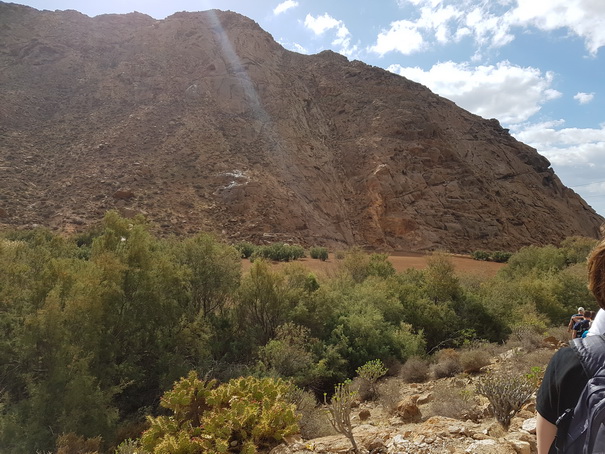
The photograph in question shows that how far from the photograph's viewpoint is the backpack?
1353 mm

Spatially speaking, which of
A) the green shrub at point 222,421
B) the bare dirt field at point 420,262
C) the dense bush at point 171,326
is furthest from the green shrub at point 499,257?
the green shrub at point 222,421

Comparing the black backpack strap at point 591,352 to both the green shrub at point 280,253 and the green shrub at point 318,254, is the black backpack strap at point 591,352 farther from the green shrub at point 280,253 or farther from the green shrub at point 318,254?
the green shrub at point 318,254

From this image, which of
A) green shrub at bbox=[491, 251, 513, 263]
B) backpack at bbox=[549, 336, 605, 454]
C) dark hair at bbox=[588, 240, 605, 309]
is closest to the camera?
backpack at bbox=[549, 336, 605, 454]

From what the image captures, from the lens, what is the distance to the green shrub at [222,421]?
444 centimetres

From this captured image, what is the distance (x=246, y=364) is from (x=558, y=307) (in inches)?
465

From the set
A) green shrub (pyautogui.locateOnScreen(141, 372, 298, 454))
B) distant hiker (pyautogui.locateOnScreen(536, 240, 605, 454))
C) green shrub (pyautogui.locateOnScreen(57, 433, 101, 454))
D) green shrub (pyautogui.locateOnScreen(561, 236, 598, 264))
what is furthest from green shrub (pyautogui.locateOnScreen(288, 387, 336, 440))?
green shrub (pyautogui.locateOnScreen(561, 236, 598, 264))

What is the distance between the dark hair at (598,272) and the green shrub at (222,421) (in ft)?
11.9

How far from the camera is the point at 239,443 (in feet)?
15.3

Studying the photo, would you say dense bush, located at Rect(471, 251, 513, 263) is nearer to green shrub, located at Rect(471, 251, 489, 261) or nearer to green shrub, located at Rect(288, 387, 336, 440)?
green shrub, located at Rect(471, 251, 489, 261)

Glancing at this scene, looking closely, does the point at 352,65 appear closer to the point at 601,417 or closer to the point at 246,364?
the point at 246,364

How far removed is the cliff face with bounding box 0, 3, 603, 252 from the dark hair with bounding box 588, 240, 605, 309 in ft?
85.3

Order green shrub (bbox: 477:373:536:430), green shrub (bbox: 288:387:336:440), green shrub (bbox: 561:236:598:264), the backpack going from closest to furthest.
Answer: the backpack < green shrub (bbox: 477:373:536:430) < green shrub (bbox: 288:387:336:440) < green shrub (bbox: 561:236:598:264)

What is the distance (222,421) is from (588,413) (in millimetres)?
3954

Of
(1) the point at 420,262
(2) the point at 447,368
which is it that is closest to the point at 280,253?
(1) the point at 420,262
